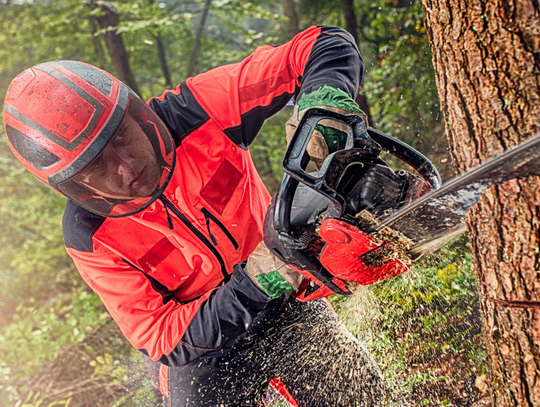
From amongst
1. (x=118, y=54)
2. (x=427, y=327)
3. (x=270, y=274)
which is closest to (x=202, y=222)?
(x=270, y=274)

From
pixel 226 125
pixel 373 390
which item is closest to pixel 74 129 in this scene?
pixel 226 125

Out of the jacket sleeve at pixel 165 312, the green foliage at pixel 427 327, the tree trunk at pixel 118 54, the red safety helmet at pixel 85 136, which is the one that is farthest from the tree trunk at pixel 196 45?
the green foliage at pixel 427 327

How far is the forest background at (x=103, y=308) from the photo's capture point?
→ 7.22 feet

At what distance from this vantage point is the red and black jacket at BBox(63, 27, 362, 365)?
1745mm

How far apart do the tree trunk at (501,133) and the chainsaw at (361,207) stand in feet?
0.42

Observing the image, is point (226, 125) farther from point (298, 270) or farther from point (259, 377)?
point (259, 377)

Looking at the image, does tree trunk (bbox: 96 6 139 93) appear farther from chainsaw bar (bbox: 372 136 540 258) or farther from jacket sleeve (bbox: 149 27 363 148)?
chainsaw bar (bbox: 372 136 540 258)

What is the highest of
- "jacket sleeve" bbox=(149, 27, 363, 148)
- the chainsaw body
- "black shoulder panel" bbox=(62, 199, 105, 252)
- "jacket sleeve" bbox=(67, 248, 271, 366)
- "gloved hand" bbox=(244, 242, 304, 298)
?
"jacket sleeve" bbox=(149, 27, 363, 148)

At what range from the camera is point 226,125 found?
2.06 m

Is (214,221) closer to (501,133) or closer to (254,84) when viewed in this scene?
(254,84)

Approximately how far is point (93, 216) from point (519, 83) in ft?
6.31

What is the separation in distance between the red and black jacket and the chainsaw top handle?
1.39ft

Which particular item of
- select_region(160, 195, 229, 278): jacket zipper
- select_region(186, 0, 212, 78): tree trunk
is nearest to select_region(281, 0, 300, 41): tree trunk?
select_region(186, 0, 212, 78): tree trunk

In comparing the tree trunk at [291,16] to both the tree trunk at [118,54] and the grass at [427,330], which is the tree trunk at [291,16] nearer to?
the tree trunk at [118,54]
